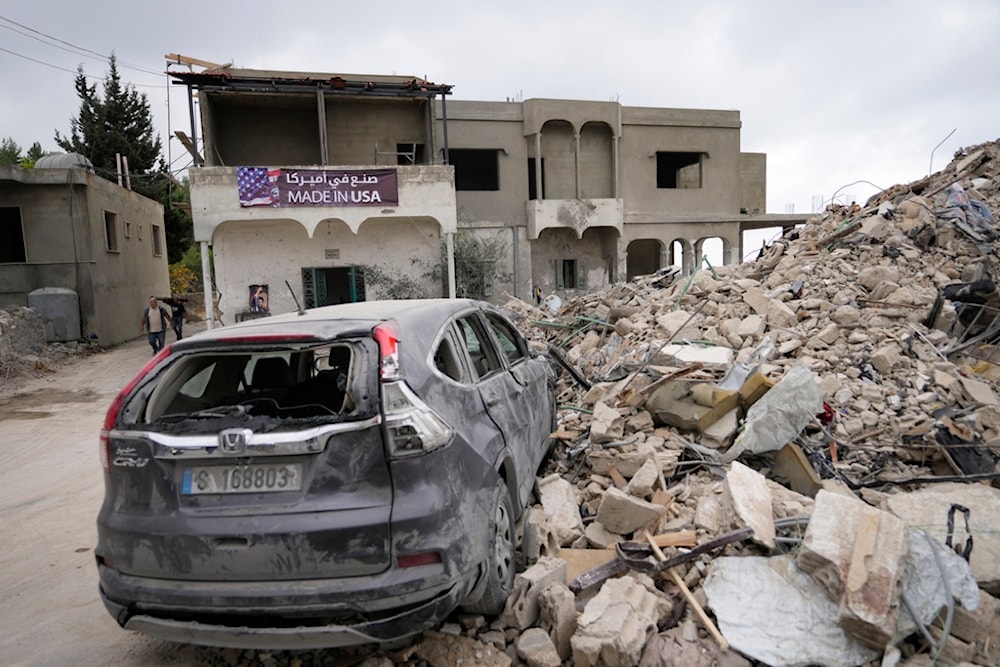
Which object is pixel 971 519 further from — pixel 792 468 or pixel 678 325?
pixel 678 325

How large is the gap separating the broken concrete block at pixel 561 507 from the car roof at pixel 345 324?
156 cm

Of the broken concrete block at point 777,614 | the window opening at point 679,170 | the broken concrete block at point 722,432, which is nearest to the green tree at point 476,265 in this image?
the window opening at point 679,170

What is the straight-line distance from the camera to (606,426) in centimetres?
503

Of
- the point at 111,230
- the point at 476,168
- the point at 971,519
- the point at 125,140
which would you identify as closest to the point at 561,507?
the point at 971,519

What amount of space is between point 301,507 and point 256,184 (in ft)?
50.3

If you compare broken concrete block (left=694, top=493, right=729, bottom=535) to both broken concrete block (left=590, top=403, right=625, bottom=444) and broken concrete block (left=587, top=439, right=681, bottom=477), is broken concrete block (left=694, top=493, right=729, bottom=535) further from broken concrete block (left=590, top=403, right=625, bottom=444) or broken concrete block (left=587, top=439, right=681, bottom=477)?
broken concrete block (left=590, top=403, right=625, bottom=444)

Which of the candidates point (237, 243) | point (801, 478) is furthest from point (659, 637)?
point (237, 243)

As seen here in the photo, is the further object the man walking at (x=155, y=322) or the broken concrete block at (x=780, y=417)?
the man walking at (x=155, y=322)

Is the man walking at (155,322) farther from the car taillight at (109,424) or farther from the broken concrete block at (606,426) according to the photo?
the car taillight at (109,424)

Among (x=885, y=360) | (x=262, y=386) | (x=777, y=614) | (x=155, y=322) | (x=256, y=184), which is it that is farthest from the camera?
(x=256, y=184)

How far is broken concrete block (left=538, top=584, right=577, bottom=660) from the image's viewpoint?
2979 mm

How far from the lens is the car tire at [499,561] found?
297 cm

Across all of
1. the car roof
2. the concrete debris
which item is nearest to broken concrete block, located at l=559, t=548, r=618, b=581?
the concrete debris

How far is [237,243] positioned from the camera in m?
17.4
